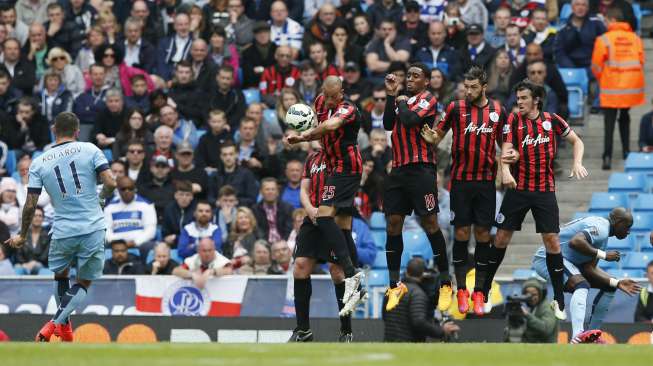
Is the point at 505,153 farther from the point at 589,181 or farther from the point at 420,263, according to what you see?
the point at 589,181

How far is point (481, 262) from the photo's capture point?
55.4 ft

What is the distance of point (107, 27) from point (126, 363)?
14.9 m

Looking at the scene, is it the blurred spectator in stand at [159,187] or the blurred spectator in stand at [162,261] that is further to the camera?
the blurred spectator in stand at [159,187]

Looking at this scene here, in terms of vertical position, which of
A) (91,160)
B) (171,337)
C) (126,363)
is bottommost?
(171,337)

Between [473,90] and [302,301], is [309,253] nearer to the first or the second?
[302,301]

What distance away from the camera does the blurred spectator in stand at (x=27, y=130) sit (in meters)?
24.5

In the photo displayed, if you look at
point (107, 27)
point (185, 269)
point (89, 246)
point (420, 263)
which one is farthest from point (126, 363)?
point (107, 27)

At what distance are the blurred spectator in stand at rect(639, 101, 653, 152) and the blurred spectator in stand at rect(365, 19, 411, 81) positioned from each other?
397 centimetres

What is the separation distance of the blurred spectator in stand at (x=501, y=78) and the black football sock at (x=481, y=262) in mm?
6517

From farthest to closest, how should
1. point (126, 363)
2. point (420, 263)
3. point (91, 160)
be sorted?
point (420, 263) → point (91, 160) → point (126, 363)

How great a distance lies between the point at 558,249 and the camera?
16.8 meters

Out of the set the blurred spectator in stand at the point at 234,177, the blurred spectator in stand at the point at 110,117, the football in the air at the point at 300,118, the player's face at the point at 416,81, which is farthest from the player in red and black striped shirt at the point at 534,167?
the blurred spectator in stand at the point at 110,117

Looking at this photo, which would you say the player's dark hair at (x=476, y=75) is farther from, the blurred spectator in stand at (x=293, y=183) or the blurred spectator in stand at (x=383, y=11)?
the blurred spectator in stand at (x=383, y=11)

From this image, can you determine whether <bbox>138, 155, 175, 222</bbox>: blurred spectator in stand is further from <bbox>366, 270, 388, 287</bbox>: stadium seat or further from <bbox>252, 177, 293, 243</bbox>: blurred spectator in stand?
<bbox>366, 270, 388, 287</bbox>: stadium seat
